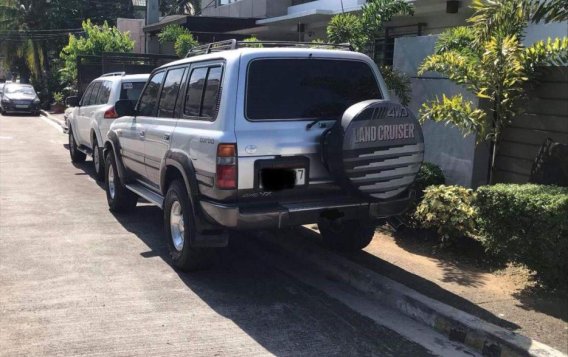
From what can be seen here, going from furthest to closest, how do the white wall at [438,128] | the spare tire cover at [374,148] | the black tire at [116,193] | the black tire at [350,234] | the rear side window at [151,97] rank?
the black tire at [116,193] < the white wall at [438,128] < the rear side window at [151,97] < the black tire at [350,234] < the spare tire cover at [374,148]

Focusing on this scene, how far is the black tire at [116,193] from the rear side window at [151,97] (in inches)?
43.6

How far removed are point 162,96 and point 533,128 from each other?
4.15 m

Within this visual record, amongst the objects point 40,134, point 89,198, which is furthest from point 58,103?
point 89,198

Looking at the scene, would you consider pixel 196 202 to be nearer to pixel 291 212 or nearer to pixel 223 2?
pixel 291 212

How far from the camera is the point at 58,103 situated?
31.1 meters

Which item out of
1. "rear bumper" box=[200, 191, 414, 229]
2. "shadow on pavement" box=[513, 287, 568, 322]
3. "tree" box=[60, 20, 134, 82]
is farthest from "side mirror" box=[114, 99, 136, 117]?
"tree" box=[60, 20, 134, 82]

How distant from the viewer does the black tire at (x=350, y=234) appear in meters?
6.05

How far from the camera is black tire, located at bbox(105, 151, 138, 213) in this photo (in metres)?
7.86

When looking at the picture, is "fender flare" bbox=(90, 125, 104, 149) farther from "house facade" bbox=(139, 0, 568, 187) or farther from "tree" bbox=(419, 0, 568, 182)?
"tree" bbox=(419, 0, 568, 182)

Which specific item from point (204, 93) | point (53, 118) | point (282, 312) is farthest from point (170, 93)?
point (53, 118)

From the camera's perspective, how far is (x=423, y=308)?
4676 millimetres

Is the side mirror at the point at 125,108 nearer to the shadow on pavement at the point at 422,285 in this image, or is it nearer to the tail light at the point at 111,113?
the shadow on pavement at the point at 422,285

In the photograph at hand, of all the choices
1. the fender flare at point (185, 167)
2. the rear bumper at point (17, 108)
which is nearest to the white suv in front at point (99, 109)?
the fender flare at point (185, 167)

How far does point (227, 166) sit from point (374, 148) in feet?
4.03
